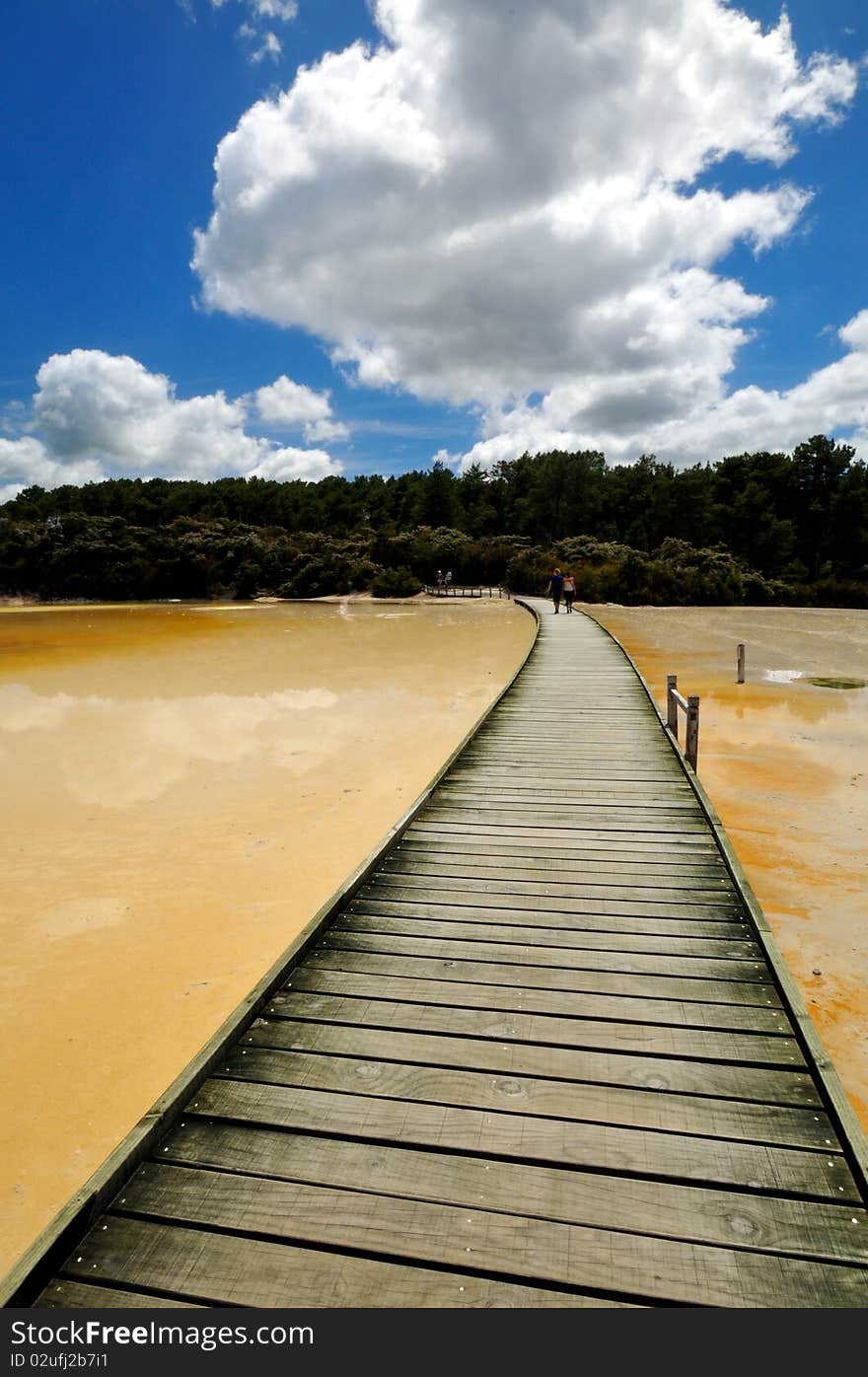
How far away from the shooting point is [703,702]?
45.4ft

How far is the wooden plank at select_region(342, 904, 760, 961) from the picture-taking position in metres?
3.91

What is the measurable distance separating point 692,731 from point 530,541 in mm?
45078

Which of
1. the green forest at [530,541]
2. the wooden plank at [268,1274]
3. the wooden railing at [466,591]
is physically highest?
the green forest at [530,541]

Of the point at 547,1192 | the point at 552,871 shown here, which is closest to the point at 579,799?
the point at 552,871

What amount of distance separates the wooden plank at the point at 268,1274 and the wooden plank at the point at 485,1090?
0.67 meters

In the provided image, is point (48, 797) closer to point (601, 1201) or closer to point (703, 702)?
point (601, 1201)

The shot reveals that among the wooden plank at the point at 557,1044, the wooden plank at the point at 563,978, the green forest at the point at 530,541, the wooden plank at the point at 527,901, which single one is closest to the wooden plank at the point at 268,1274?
the wooden plank at the point at 557,1044

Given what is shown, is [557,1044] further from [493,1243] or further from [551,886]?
[551,886]

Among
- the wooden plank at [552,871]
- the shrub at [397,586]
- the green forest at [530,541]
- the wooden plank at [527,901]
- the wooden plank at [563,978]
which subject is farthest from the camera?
the shrub at [397,586]

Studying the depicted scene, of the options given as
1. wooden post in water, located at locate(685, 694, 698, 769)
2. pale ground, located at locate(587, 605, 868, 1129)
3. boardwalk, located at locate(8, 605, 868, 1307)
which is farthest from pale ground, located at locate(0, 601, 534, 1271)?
pale ground, located at locate(587, 605, 868, 1129)

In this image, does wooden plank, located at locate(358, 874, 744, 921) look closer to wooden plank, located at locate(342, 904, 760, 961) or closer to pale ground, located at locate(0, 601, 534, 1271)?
wooden plank, located at locate(342, 904, 760, 961)

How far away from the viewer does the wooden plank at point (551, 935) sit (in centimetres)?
391

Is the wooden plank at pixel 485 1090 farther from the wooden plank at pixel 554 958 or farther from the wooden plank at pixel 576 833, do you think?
the wooden plank at pixel 576 833
